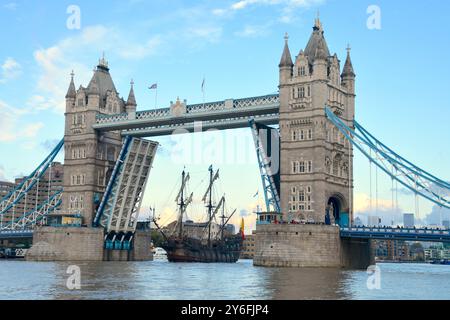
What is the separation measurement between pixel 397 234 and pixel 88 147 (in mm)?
52166

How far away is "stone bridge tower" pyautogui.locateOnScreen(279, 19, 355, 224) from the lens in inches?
3430

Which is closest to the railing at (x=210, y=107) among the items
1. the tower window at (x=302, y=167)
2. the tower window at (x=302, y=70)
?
the tower window at (x=302, y=70)

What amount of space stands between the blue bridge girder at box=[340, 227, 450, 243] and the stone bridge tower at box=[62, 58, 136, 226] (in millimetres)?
44175

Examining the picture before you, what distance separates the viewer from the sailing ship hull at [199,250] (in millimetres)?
127625

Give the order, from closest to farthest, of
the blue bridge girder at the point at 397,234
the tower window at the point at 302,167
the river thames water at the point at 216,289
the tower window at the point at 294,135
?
1. the river thames water at the point at 216,289
2. the blue bridge girder at the point at 397,234
3. the tower window at the point at 302,167
4. the tower window at the point at 294,135

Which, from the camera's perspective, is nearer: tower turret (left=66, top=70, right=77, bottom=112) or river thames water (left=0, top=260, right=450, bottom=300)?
river thames water (left=0, top=260, right=450, bottom=300)

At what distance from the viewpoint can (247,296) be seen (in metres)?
43.6

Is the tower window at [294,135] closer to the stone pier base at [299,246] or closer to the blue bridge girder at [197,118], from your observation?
the blue bridge girder at [197,118]

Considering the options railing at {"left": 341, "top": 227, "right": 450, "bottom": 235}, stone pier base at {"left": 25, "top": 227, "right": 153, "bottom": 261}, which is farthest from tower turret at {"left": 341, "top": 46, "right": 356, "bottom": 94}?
stone pier base at {"left": 25, "top": 227, "right": 153, "bottom": 261}

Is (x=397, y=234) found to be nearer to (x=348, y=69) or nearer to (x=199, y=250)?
(x=348, y=69)

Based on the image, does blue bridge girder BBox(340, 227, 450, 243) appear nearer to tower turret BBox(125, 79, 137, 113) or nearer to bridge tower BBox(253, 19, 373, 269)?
bridge tower BBox(253, 19, 373, 269)

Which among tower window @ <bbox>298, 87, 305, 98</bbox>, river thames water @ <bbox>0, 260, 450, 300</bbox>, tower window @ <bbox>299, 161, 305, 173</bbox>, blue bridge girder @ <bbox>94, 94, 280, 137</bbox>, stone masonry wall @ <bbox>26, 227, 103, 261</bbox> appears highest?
tower window @ <bbox>298, 87, 305, 98</bbox>

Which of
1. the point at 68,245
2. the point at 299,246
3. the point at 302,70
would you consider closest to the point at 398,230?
the point at 299,246

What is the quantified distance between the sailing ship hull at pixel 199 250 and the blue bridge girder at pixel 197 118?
88.7ft
